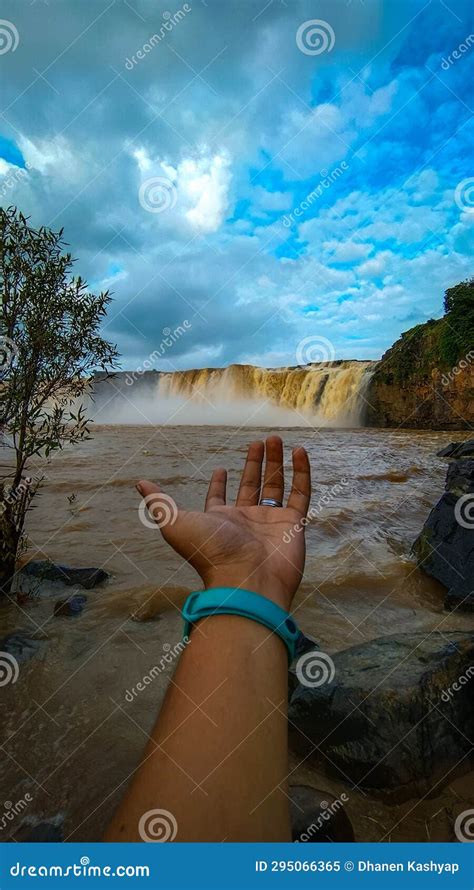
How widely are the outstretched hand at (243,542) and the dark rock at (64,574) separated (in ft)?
8.76

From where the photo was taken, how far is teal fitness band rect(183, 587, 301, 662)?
153cm

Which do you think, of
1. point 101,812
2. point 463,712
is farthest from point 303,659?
point 101,812

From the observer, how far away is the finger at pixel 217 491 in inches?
88.9

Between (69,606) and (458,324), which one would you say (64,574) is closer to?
(69,606)

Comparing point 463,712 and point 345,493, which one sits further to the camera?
point 345,493

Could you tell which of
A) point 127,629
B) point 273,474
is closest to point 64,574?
point 127,629

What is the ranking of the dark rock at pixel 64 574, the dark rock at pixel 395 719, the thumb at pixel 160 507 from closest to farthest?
the thumb at pixel 160 507
the dark rock at pixel 395 719
the dark rock at pixel 64 574

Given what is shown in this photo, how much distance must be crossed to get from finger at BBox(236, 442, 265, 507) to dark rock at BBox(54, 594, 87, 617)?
2.24m

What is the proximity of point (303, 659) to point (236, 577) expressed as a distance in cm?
148

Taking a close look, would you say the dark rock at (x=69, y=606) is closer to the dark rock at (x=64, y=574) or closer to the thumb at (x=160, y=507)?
the dark rock at (x=64, y=574)

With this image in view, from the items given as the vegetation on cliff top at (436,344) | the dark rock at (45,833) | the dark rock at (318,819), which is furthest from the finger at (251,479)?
the vegetation on cliff top at (436,344)
